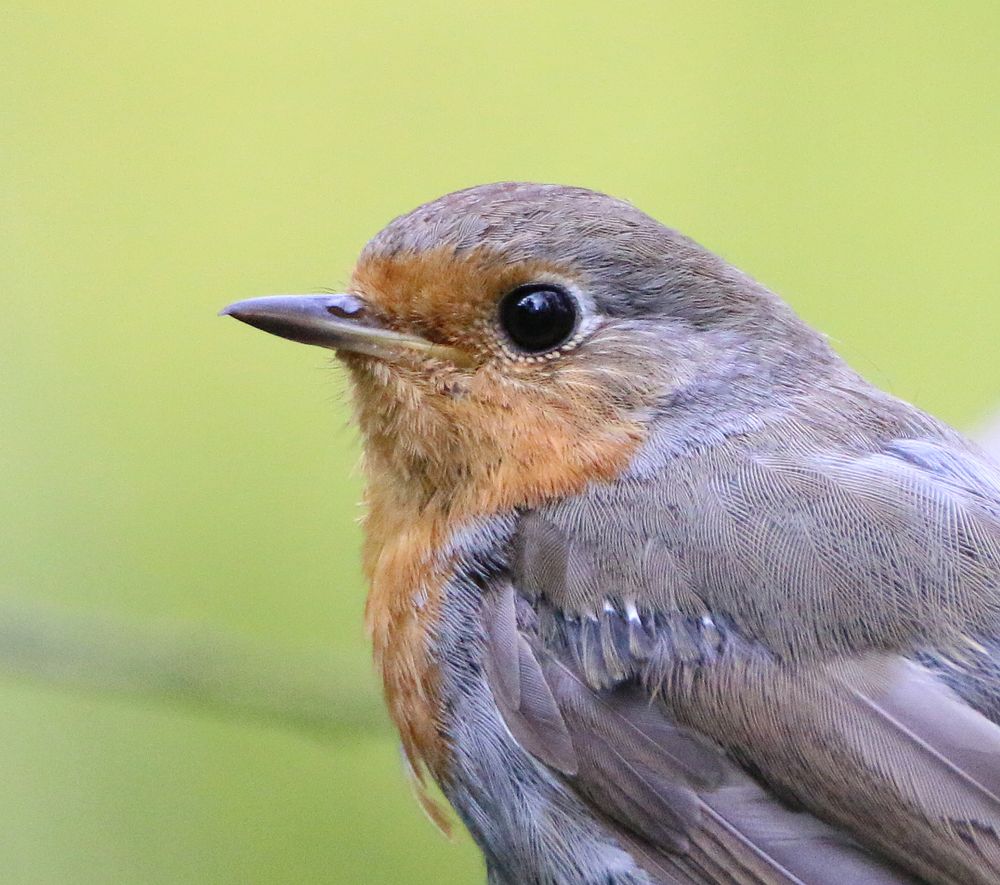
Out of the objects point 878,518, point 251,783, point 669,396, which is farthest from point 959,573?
point 251,783

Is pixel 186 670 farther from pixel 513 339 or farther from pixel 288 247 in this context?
pixel 288 247

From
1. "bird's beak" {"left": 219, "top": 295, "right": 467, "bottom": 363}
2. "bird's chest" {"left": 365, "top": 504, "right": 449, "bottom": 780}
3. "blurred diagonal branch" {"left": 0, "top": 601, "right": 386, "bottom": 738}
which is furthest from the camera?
"blurred diagonal branch" {"left": 0, "top": 601, "right": 386, "bottom": 738}

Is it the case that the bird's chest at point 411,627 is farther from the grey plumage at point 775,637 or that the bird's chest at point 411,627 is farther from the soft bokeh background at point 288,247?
the soft bokeh background at point 288,247

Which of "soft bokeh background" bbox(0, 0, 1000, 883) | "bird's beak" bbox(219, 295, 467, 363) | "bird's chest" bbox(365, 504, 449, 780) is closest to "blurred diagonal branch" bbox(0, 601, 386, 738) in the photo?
"soft bokeh background" bbox(0, 0, 1000, 883)

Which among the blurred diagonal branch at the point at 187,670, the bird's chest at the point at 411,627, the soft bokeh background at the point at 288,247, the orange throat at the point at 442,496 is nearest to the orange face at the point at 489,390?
the orange throat at the point at 442,496

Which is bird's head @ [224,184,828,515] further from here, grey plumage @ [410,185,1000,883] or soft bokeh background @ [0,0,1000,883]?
soft bokeh background @ [0,0,1000,883]

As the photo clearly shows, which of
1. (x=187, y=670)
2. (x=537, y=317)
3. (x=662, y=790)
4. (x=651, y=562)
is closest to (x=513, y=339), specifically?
(x=537, y=317)

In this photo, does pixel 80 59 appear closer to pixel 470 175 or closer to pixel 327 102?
pixel 327 102

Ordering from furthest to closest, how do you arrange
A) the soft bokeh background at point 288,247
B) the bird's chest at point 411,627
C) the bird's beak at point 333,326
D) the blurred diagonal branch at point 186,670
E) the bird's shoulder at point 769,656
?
the soft bokeh background at point 288,247 → the blurred diagonal branch at point 186,670 → the bird's beak at point 333,326 → the bird's chest at point 411,627 → the bird's shoulder at point 769,656
